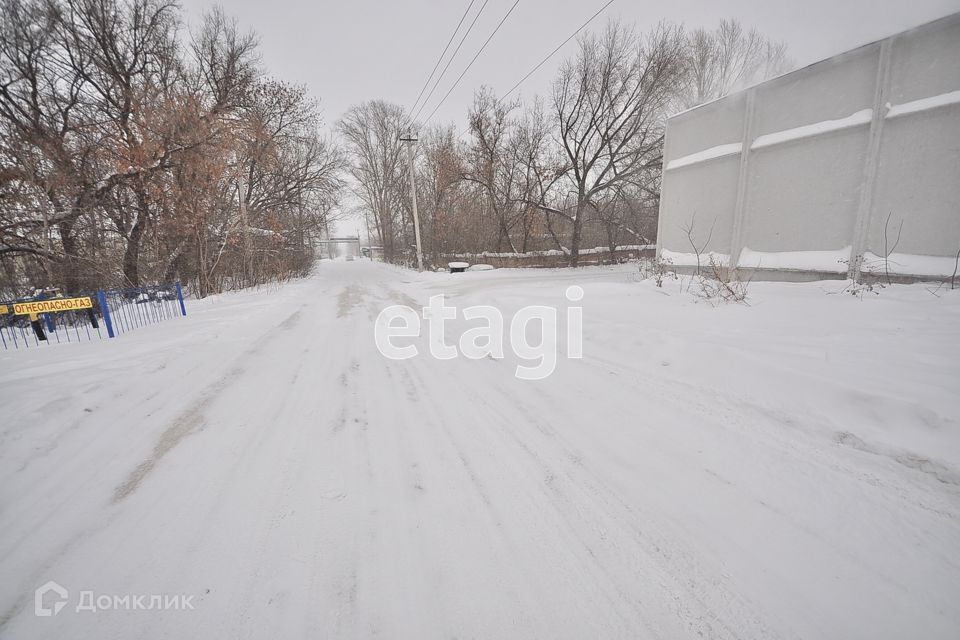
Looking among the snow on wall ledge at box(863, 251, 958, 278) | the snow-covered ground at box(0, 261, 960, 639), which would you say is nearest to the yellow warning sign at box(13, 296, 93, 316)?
the snow-covered ground at box(0, 261, 960, 639)

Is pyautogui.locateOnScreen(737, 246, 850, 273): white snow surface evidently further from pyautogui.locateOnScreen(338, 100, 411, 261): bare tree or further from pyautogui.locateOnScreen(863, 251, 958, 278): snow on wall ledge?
pyautogui.locateOnScreen(338, 100, 411, 261): bare tree

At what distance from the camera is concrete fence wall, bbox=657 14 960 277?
5.02 meters

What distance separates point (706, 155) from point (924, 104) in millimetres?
3668

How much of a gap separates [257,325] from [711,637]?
782cm

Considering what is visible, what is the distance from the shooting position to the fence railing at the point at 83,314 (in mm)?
5316

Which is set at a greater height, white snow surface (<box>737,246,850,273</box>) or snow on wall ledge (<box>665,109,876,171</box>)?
snow on wall ledge (<box>665,109,876,171</box>)

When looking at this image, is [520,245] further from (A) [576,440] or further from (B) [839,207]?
(A) [576,440]

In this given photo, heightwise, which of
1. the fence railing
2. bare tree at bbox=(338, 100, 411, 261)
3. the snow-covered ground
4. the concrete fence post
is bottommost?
the snow-covered ground

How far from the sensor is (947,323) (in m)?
3.46

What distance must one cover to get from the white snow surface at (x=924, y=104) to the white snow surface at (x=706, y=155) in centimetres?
245

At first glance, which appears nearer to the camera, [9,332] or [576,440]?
[576,440]

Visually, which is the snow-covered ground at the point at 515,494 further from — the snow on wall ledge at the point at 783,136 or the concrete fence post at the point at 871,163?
the snow on wall ledge at the point at 783,136

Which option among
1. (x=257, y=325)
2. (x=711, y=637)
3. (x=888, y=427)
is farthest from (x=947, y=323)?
(x=257, y=325)

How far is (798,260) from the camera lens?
21.9 ft
